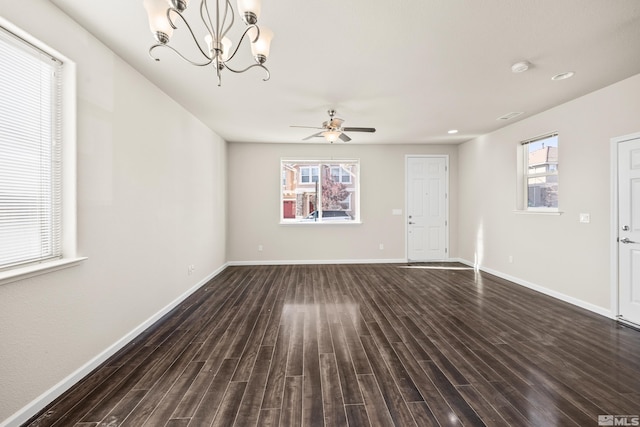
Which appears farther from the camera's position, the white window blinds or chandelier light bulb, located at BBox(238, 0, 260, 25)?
the white window blinds

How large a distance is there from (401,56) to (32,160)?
2945 mm

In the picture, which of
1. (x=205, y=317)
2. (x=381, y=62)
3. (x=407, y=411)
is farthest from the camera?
(x=205, y=317)

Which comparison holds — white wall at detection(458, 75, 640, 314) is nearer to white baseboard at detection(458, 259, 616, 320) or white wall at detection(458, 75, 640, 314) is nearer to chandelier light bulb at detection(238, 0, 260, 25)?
white baseboard at detection(458, 259, 616, 320)

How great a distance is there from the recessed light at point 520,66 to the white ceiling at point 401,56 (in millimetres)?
51

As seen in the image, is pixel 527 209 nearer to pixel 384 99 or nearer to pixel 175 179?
pixel 384 99

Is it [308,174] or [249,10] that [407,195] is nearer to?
[308,174]

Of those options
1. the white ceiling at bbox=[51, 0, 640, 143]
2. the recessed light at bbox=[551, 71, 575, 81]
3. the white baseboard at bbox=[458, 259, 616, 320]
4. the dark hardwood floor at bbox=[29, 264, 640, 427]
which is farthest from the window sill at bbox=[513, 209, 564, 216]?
the recessed light at bbox=[551, 71, 575, 81]

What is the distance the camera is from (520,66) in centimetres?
258

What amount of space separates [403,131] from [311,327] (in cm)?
385

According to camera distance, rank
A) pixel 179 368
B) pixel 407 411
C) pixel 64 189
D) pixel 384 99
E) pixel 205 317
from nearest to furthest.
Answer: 1. pixel 407 411
2. pixel 64 189
3. pixel 179 368
4. pixel 205 317
5. pixel 384 99

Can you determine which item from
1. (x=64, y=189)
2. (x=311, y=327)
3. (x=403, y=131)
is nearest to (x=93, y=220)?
(x=64, y=189)

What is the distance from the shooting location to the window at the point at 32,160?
163 centimetres

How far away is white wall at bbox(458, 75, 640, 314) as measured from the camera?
316 centimetres

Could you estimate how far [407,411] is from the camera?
67.7 inches
